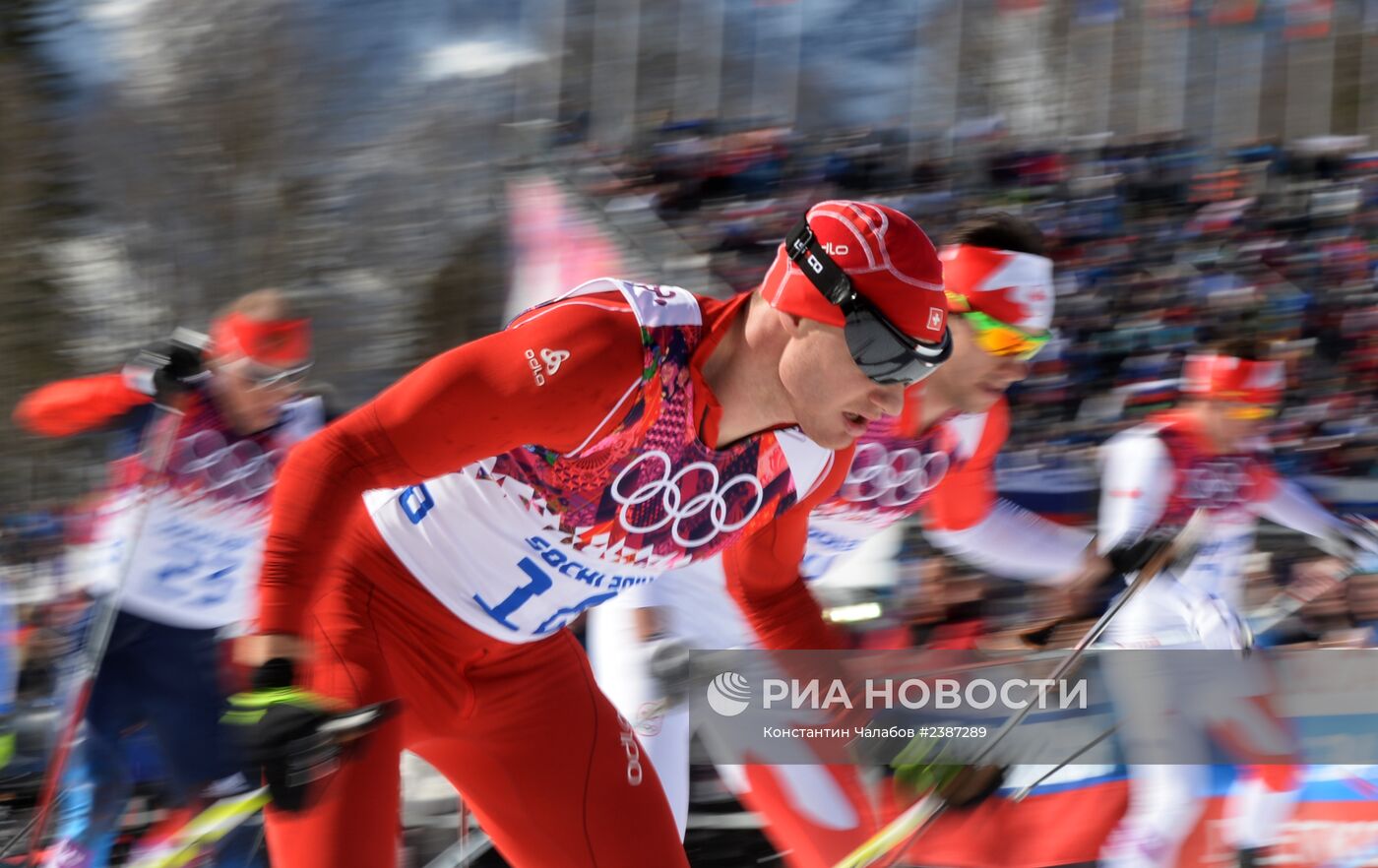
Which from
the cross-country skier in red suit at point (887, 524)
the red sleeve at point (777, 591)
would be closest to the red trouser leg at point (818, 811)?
the cross-country skier in red suit at point (887, 524)

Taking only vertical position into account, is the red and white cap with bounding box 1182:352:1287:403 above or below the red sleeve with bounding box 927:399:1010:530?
above

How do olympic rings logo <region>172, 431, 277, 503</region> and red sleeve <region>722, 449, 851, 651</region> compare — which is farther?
olympic rings logo <region>172, 431, 277, 503</region>

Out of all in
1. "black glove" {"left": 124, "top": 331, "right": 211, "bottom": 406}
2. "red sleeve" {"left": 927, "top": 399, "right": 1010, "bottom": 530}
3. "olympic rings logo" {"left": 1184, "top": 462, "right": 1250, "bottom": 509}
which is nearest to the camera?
"red sleeve" {"left": 927, "top": 399, "right": 1010, "bottom": 530}

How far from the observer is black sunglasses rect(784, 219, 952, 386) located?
1.95 meters

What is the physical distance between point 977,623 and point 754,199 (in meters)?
4.07

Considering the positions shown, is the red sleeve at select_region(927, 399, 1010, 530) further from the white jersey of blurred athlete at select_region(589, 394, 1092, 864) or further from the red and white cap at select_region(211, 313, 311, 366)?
the red and white cap at select_region(211, 313, 311, 366)

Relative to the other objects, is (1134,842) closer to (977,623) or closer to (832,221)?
(977,623)

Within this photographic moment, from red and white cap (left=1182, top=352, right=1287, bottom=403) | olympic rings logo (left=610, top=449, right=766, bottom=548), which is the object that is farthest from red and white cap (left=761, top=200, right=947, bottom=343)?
red and white cap (left=1182, top=352, right=1287, bottom=403)

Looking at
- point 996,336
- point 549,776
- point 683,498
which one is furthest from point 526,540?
point 996,336

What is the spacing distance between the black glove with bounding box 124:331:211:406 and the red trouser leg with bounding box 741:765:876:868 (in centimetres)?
182

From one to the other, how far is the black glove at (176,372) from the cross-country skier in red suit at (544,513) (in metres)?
1.52

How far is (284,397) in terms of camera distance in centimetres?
372

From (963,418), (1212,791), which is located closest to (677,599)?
(963,418)

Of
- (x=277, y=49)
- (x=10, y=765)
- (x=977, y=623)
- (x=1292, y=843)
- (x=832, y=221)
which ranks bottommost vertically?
(x=10, y=765)
